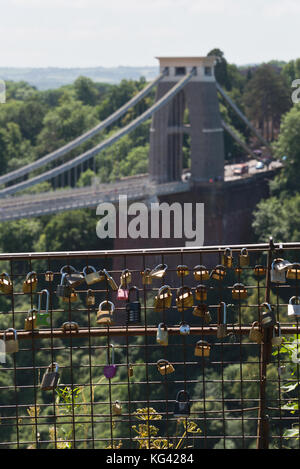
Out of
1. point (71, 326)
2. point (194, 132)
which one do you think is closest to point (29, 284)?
point (71, 326)

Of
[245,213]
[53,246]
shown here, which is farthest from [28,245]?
[245,213]

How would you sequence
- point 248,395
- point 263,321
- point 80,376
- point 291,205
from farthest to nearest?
point 291,205
point 80,376
point 248,395
point 263,321

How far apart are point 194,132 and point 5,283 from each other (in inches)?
909

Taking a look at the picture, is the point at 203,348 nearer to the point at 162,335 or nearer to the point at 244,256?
the point at 162,335

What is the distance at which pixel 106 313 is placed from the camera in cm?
370

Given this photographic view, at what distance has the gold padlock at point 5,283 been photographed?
12.0ft

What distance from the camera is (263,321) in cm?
358

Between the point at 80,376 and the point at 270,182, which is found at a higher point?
the point at 270,182

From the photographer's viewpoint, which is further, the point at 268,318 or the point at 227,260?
the point at 227,260

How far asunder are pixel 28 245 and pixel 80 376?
34.8 feet

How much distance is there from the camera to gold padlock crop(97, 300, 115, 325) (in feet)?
12.1

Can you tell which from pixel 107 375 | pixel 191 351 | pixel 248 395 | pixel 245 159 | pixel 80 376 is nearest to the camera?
pixel 107 375

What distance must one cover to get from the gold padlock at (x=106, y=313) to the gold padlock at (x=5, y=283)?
36 cm

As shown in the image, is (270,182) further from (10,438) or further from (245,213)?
(10,438)
